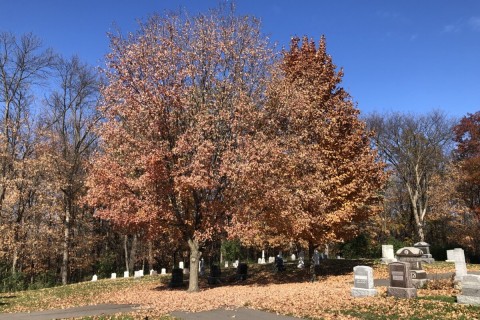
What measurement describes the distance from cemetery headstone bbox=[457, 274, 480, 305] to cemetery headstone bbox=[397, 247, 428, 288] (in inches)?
129

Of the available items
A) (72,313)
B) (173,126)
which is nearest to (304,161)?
(173,126)

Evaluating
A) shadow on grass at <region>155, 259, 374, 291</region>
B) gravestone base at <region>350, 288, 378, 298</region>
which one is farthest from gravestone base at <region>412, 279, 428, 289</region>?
shadow on grass at <region>155, 259, 374, 291</region>

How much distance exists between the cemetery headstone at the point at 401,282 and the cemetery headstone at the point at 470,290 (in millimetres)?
1567

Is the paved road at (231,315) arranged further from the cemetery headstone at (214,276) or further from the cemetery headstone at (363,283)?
the cemetery headstone at (214,276)

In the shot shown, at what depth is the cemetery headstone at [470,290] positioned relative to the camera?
12.0 m

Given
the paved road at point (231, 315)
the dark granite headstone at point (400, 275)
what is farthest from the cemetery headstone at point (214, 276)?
the dark granite headstone at point (400, 275)

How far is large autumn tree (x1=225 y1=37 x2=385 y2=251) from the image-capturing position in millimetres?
17141

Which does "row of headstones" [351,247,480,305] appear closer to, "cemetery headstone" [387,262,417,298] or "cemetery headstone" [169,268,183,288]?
"cemetery headstone" [387,262,417,298]

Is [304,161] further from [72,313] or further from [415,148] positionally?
[415,148]

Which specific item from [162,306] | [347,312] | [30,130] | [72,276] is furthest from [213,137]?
[72,276]

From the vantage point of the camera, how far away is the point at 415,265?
16672 mm

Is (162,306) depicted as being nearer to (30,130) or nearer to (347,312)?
(347,312)

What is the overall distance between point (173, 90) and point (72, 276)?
3233 centimetres

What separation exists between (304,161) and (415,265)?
6.44m
